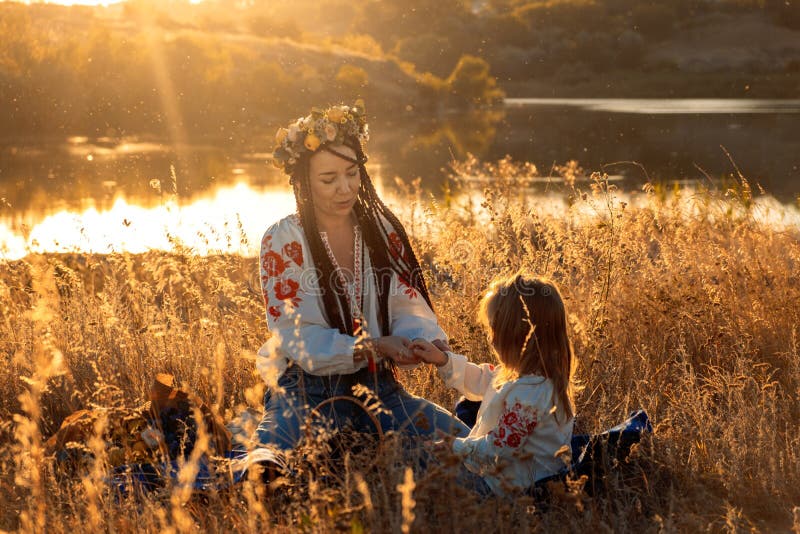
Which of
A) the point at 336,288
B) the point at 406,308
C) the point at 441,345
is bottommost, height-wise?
the point at 441,345

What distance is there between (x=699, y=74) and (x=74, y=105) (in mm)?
42812

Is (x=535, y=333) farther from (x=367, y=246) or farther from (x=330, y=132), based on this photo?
(x=330, y=132)

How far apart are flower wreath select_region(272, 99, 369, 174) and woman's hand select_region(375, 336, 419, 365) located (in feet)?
3.19

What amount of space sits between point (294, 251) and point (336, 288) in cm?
25

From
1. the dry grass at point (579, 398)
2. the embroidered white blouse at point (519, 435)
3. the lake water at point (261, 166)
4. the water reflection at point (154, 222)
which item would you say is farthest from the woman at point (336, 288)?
the water reflection at point (154, 222)

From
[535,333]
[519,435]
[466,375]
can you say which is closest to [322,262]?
[466,375]

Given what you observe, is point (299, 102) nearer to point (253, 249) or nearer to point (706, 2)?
point (253, 249)

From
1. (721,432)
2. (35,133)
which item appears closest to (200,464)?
(721,432)

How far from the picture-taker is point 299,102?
3584 centimetres

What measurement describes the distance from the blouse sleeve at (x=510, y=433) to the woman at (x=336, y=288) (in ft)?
1.68

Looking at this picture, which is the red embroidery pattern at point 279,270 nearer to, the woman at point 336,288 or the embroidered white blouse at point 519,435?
the woman at point 336,288

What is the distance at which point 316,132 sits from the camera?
12.8 ft

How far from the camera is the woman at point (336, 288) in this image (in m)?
3.71

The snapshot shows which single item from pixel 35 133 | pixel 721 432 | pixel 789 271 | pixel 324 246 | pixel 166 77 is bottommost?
pixel 721 432
